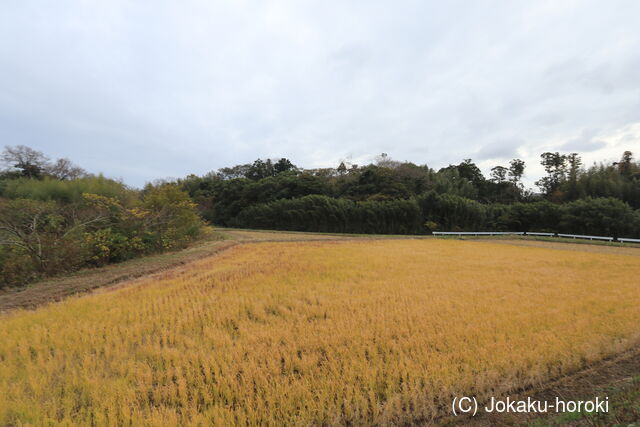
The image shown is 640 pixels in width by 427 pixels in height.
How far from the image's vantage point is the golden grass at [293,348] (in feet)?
7.27

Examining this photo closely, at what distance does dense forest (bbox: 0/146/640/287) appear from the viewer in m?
7.33

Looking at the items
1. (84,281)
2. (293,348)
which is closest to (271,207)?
(84,281)

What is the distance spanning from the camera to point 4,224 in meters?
6.59

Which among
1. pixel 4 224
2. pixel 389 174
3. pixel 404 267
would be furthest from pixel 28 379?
pixel 389 174

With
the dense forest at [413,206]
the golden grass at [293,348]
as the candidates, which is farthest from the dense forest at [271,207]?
the golden grass at [293,348]

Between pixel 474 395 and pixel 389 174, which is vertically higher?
pixel 389 174

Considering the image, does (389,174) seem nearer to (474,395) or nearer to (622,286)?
(622,286)

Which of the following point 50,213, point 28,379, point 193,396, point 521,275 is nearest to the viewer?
point 193,396

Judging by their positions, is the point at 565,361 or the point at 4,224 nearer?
the point at 565,361

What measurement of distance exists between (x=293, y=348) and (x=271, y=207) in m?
22.7

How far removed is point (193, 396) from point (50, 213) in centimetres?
986

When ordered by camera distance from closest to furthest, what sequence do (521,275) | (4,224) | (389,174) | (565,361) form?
(565,361)
(4,224)
(521,275)
(389,174)

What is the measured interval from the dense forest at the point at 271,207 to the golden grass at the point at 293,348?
12.5ft

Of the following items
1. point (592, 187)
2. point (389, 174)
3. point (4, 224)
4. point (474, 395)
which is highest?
point (389, 174)
